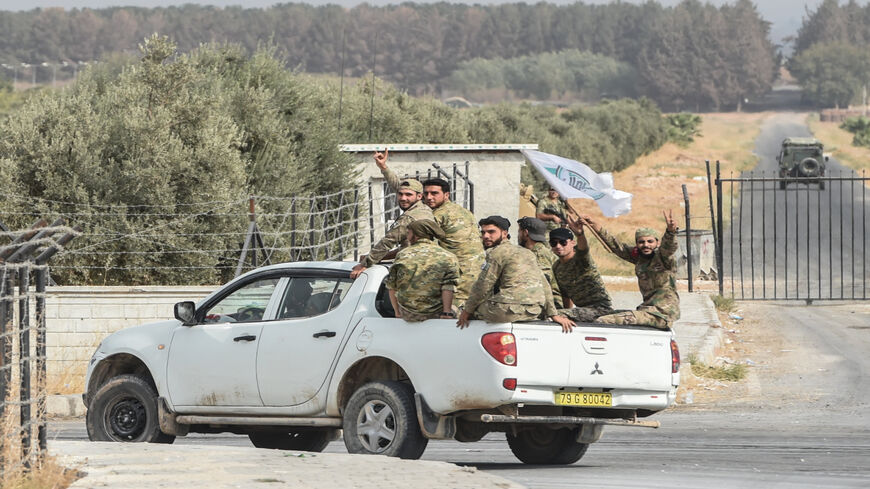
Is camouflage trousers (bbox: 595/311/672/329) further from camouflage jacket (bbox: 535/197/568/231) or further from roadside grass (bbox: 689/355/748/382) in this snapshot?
roadside grass (bbox: 689/355/748/382)

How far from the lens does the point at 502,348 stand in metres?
8.88

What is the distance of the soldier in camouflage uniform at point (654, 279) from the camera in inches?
406

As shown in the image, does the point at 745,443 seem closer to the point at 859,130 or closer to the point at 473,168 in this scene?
the point at 473,168

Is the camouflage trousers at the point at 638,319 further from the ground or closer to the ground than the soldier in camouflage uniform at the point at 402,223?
closer to the ground

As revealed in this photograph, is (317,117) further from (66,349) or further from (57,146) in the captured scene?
(66,349)

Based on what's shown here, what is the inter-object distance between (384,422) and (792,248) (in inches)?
1353

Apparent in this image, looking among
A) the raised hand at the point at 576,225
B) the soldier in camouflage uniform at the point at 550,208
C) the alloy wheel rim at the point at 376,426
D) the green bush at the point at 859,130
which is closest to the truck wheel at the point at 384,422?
the alloy wheel rim at the point at 376,426

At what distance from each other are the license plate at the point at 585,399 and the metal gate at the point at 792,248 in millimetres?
12359

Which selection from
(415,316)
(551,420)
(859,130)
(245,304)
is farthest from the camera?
(859,130)

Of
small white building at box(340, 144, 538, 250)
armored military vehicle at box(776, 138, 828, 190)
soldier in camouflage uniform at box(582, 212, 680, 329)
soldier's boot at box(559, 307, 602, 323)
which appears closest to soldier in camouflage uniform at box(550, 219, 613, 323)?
soldier in camouflage uniform at box(582, 212, 680, 329)

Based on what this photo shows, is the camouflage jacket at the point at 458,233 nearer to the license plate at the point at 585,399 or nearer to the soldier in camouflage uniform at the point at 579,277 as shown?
the soldier in camouflage uniform at the point at 579,277

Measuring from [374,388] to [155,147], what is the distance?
45.2ft

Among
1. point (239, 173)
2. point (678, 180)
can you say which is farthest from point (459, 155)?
point (678, 180)

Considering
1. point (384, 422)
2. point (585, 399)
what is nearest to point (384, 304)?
point (384, 422)
